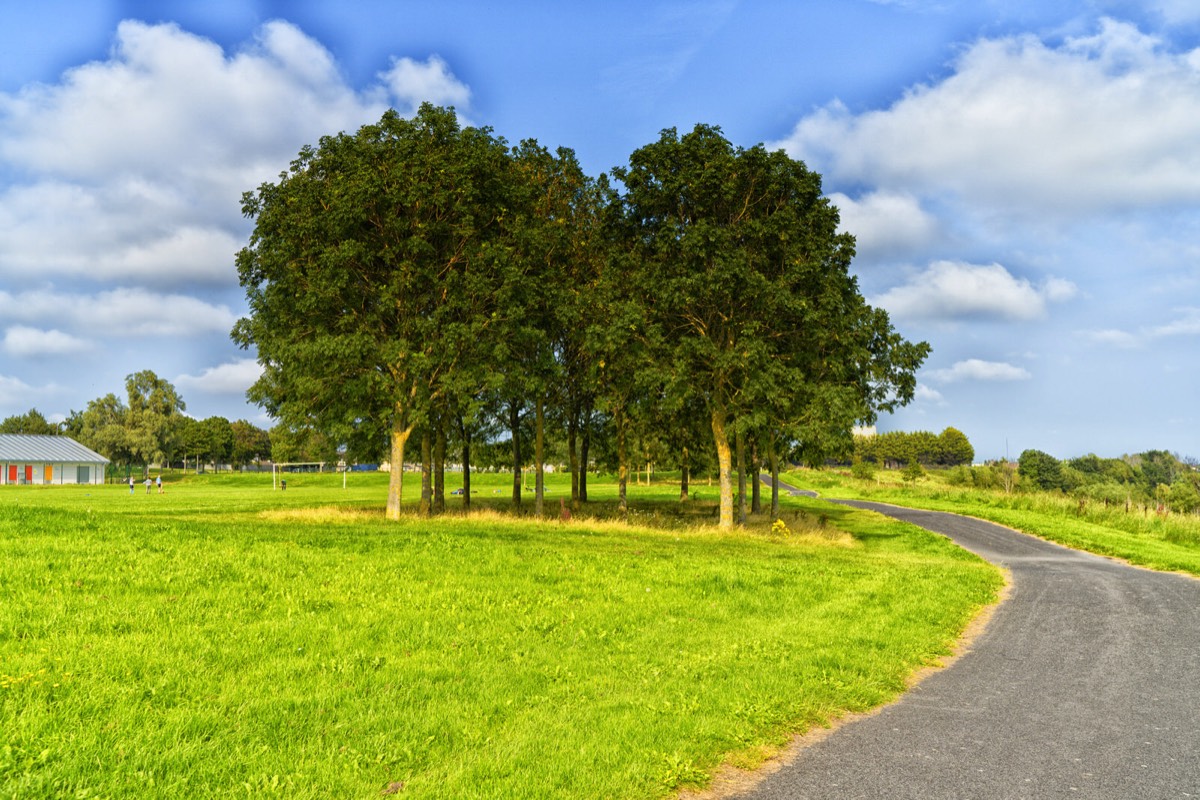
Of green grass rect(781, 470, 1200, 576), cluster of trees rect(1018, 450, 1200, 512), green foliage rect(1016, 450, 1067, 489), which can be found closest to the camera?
green grass rect(781, 470, 1200, 576)

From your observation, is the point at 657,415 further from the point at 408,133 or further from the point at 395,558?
the point at 395,558

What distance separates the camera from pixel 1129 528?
35.4m

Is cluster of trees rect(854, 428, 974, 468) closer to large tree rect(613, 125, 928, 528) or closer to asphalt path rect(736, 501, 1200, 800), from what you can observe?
large tree rect(613, 125, 928, 528)

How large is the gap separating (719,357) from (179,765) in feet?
81.2

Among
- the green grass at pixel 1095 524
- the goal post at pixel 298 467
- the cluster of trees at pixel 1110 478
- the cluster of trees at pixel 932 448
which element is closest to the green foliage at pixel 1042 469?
the cluster of trees at pixel 1110 478

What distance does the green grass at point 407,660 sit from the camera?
246 inches

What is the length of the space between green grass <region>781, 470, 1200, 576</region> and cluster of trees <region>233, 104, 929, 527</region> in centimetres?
945

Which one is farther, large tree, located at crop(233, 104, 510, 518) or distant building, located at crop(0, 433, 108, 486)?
distant building, located at crop(0, 433, 108, 486)

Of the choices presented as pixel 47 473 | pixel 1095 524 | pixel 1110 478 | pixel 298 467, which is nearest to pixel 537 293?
pixel 1095 524

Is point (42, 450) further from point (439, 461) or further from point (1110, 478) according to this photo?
point (1110, 478)

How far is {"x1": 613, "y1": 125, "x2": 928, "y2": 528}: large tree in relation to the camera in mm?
28562

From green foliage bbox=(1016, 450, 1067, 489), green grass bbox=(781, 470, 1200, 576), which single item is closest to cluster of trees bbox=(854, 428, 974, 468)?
green foliage bbox=(1016, 450, 1067, 489)

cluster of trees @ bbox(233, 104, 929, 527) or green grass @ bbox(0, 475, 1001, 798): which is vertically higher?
cluster of trees @ bbox(233, 104, 929, 527)

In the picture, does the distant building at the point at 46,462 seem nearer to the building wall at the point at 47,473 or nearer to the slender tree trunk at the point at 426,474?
the building wall at the point at 47,473
